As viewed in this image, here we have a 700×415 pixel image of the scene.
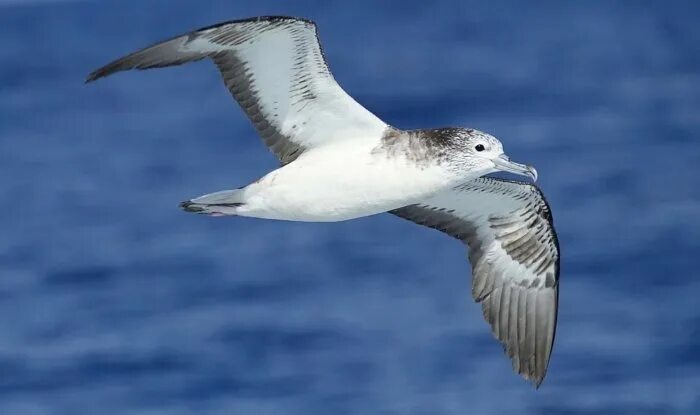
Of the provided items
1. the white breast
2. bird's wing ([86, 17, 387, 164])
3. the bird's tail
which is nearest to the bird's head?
the white breast

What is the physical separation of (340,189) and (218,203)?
1006 mm

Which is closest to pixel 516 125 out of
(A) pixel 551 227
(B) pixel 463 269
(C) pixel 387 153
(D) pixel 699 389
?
(B) pixel 463 269

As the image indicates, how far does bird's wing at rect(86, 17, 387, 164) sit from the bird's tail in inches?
26.2

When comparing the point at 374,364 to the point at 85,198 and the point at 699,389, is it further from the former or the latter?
the point at 85,198

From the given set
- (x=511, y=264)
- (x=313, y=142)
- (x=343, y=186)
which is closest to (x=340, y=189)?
(x=343, y=186)

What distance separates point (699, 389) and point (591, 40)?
30.8 ft

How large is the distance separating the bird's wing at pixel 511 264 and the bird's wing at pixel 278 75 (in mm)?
1488

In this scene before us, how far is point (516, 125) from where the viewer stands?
2630cm

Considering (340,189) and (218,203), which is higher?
(340,189)

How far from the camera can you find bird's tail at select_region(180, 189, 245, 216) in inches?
586

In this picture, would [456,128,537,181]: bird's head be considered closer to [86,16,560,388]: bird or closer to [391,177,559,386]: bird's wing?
[86,16,560,388]: bird

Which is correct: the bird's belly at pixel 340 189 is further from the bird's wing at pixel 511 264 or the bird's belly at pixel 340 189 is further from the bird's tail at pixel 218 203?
the bird's wing at pixel 511 264

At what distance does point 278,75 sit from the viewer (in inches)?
587

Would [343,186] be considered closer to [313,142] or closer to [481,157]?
[313,142]
